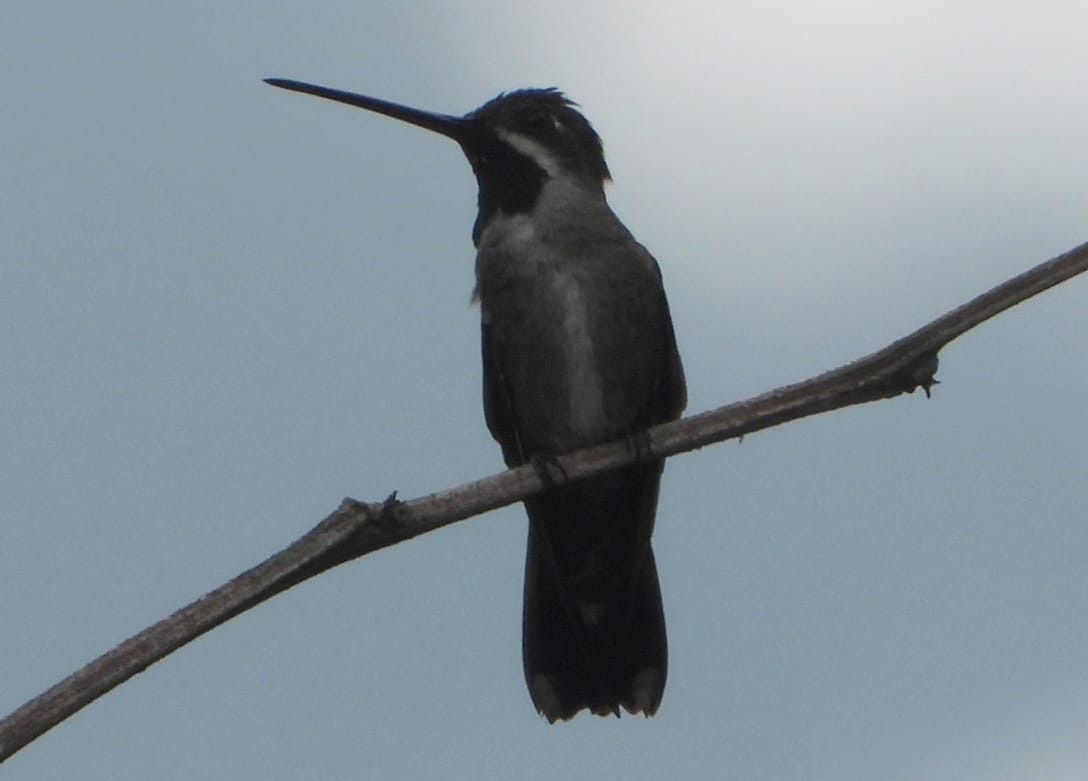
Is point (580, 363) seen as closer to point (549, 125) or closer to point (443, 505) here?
point (549, 125)

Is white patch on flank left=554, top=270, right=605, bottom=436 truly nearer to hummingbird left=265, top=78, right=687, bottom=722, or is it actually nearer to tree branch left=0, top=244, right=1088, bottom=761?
hummingbird left=265, top=78, right=687, bottom=722

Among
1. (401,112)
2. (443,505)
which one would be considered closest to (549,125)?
(401,112)

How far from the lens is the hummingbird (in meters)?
7.42

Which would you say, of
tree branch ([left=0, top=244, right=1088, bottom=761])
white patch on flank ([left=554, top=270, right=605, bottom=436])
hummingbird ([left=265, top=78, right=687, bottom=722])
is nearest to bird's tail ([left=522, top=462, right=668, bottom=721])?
hummingbird ([left=265, top=78, right=687, bottom=722])

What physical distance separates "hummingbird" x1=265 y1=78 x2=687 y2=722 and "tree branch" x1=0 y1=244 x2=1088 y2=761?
2411mm

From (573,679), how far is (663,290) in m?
1.75

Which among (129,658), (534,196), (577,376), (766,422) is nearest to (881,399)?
(766,422)

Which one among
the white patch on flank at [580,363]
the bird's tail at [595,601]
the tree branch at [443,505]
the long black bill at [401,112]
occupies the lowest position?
the tree branch at [443,505]

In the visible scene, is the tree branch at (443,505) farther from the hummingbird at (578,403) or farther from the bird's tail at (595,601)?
the bird's tail at (595,601)

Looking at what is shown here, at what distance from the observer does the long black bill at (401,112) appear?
728 cm

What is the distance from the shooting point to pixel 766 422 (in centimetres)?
436

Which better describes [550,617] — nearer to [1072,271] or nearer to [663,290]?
[663,290]

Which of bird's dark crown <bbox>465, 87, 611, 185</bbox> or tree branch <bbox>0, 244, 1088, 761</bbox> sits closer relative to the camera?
tree branch <bbox>0, 244, 1088, 761</bbox>

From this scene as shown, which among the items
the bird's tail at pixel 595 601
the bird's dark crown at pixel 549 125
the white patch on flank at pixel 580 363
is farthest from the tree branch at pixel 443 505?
the bird's dark crown at pixel 549 125
